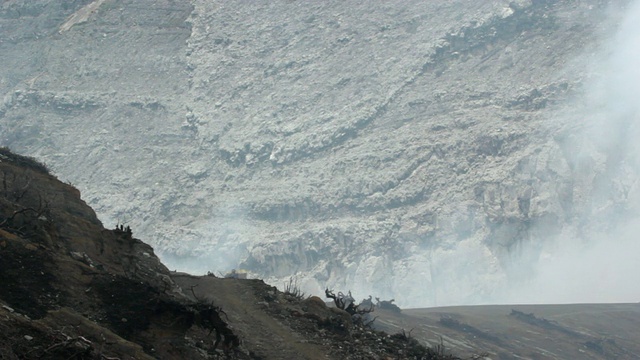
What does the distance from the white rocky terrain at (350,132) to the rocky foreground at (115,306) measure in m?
33.0

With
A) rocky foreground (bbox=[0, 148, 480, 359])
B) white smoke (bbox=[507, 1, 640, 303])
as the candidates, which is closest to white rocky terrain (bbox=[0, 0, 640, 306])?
white smoke (bbox=[507, 1, 640, 303])

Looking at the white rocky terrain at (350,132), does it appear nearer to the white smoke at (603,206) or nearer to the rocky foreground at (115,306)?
the white smoke at (603,206)

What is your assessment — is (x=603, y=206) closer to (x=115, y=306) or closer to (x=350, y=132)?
(x=350, y=132)

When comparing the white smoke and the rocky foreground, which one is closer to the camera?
the rocky foreground

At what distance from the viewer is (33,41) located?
72.9m

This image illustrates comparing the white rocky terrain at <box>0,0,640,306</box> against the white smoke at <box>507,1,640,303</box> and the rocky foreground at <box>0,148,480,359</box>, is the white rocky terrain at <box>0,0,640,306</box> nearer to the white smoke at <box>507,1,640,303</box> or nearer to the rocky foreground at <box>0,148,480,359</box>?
the white smoke at <box>507,1,640,303</box>

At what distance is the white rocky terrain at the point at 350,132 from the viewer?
50562mm

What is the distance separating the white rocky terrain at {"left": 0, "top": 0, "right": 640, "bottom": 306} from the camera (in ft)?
166

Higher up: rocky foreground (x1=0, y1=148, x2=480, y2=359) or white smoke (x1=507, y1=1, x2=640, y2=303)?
white smoke (x1=507, y1=1, x2=640, y2=303)

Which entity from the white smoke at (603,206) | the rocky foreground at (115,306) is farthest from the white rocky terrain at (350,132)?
the rocky foreground at (115,306)

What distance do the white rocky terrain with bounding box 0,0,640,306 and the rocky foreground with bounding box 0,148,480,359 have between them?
33.0 m

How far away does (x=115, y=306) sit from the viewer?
432 inches

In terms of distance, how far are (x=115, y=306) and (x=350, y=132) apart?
47115 millimetres

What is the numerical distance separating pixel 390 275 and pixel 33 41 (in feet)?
144
